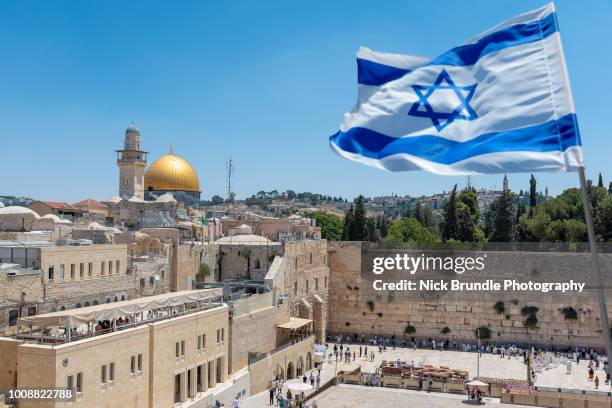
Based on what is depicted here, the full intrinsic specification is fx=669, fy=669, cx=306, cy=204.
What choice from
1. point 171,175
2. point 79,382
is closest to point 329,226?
point 171,175

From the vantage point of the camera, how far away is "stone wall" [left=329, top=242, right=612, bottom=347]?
3603 centimetres

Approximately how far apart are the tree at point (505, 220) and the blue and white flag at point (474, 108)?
137 feet

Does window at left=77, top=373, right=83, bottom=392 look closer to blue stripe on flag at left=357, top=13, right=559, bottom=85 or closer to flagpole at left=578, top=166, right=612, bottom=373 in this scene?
blue stripe on flag at left=357, top=13, right=559, bottom=85

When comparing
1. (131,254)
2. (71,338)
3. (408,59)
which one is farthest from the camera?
(131,254)

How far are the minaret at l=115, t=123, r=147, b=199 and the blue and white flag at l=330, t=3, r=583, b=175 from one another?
158 ft

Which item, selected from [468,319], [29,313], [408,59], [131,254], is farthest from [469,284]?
[408,59]

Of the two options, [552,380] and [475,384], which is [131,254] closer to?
[475,384]

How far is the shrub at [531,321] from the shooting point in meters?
36.3

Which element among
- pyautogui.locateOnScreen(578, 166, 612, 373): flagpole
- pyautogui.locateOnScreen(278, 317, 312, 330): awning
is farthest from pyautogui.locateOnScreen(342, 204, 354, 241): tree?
pyautogui.locateOnScreen(578, 166, 612, 373): flagpole

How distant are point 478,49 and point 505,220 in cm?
4249

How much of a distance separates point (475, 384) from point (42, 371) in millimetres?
17198

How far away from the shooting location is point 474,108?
6918mm

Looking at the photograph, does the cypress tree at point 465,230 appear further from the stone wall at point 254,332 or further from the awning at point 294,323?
the stone wall at point 254,332

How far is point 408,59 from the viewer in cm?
749
